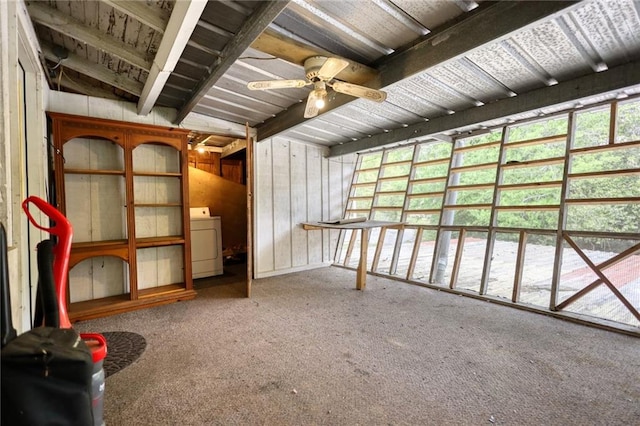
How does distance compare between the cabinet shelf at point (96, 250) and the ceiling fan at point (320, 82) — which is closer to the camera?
the ceiling fan at point (320, 82)

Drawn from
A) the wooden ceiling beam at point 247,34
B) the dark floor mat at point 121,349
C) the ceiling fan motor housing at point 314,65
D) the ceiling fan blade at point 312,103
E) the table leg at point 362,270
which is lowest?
the dark floor mat at point 121,349

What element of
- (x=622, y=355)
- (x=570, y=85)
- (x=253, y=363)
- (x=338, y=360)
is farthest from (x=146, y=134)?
(x=622, y=355)

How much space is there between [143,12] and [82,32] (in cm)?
91

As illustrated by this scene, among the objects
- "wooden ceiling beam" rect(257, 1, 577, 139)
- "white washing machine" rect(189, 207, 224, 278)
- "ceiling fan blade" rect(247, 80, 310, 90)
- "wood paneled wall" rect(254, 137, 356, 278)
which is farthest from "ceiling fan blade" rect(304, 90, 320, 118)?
"white washing machine" rect(189, 207, 224, 278)

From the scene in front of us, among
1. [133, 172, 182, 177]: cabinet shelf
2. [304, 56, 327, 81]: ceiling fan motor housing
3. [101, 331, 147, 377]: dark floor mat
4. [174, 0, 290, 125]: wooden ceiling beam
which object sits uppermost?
[174, 0, 290, 125]: wooden ceiling beam

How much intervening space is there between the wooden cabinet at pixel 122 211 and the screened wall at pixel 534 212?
341 centimetres

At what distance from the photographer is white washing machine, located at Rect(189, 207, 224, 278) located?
495cm

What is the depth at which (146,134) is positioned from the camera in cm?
358

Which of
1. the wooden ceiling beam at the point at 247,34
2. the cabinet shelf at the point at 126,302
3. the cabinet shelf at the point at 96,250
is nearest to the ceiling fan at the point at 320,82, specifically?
the wooden ceiling beam at the point at 247,34

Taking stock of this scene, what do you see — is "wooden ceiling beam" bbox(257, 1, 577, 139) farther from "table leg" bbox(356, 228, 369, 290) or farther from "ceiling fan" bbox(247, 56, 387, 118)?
"table leg" bbox(356, 228, 369, 290)

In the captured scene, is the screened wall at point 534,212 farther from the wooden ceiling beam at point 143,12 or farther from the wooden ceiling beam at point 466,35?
the wooden ceiling beam at point 143,12

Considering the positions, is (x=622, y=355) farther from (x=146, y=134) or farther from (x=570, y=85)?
(x=146, y=134)

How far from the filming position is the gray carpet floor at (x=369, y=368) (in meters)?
1.74

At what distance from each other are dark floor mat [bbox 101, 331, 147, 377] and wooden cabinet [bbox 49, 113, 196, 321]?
721mm
